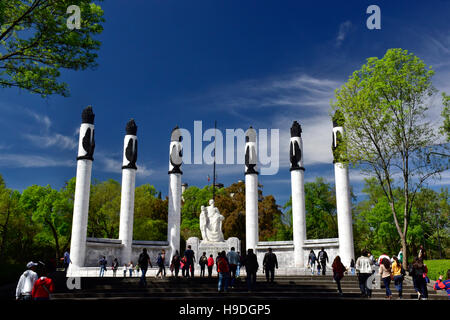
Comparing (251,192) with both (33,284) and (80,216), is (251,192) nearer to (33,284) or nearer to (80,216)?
(80,216)

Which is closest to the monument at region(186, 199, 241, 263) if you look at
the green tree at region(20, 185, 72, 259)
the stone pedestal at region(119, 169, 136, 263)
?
the stone pedestal at region(119, 169, 136, 263)

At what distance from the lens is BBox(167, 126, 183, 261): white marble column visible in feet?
106

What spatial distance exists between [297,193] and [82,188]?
17.6 meters

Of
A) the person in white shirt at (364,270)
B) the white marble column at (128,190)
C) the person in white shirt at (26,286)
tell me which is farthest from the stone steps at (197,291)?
the white marble column at (128,190)

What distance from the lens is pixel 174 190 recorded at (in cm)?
3316

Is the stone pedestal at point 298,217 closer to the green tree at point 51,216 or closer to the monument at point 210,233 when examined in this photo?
the monument at point 210,233

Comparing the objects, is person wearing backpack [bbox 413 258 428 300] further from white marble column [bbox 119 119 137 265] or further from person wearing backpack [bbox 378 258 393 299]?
white marble column [bbox 119 119 137 265]

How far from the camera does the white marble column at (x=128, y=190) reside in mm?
30675

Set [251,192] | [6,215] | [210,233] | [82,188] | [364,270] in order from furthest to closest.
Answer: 1. [6,215]
2. [251,192]
3. [82,188]
4. [210,233]
5. [364,270]

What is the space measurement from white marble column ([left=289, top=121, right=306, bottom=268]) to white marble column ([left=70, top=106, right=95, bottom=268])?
1674 centimetres

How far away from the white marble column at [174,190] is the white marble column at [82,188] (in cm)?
704

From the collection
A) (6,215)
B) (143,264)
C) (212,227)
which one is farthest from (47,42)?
(6,215)
